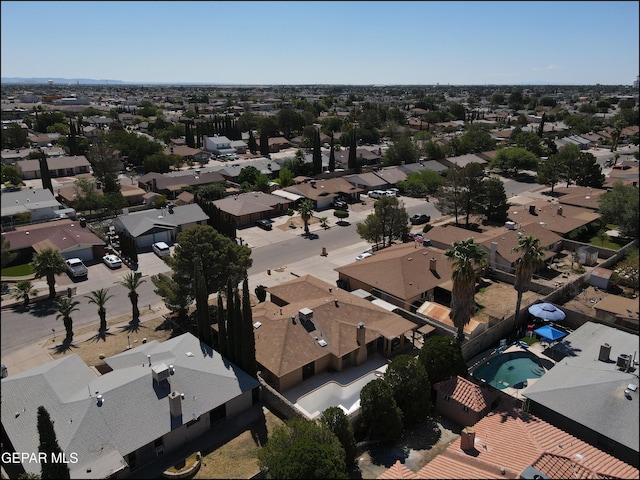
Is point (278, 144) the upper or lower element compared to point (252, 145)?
lower

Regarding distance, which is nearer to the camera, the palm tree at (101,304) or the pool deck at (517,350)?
the pool deck at (517,350)

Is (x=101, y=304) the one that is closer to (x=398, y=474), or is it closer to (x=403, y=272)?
(x=403, y=272)

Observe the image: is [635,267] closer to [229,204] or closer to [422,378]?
[422,378]

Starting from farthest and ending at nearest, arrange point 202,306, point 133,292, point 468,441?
1. point 133,292
2. point 202,306
3. point 468,441

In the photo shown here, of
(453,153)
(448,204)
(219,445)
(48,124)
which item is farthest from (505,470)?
(48,124)

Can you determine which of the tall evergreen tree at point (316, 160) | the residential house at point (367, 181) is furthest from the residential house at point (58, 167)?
the residential house at point (367, 181)

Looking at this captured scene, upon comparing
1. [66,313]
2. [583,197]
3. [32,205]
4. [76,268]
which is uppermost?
[583,197]

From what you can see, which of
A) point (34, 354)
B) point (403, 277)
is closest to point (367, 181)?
point (403, 277)

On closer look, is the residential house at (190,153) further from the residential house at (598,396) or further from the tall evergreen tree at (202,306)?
the residential house at (598,396)
